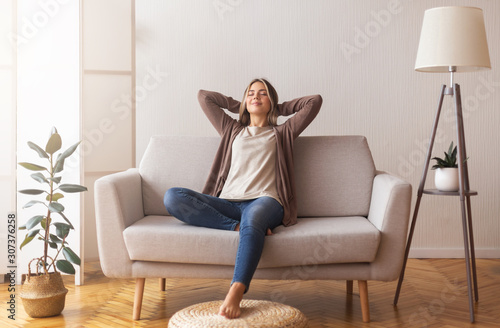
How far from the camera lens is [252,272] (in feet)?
7.34

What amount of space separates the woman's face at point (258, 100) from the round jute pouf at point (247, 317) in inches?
43.4

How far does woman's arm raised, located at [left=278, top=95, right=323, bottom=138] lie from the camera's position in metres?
2.90

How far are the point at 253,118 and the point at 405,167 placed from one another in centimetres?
137

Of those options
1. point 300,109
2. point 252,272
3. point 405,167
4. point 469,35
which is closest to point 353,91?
point 405,167

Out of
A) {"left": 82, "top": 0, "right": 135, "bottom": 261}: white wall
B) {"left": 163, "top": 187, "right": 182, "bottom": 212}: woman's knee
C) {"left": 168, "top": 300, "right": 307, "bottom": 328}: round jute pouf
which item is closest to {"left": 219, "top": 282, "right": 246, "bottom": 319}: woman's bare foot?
{"left": 168, "top": 300, "right": 307, "bottom": 328}: round jute pouf

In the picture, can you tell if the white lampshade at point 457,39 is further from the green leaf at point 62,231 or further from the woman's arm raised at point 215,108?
the green leaf at point 62,231

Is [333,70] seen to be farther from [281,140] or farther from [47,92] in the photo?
[47,92]

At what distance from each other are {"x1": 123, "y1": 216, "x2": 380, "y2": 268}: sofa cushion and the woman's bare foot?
23cm

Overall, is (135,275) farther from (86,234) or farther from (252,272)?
(86,234)

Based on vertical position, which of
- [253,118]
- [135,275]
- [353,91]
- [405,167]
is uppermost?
[353,91]

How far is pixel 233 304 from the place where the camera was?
6.97ft

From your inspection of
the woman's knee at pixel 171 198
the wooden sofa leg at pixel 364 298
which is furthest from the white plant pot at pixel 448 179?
the woman's knee at pixel 171 198

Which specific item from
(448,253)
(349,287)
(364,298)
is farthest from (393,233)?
(448,253)

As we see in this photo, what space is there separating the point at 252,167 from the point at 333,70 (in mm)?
1304
